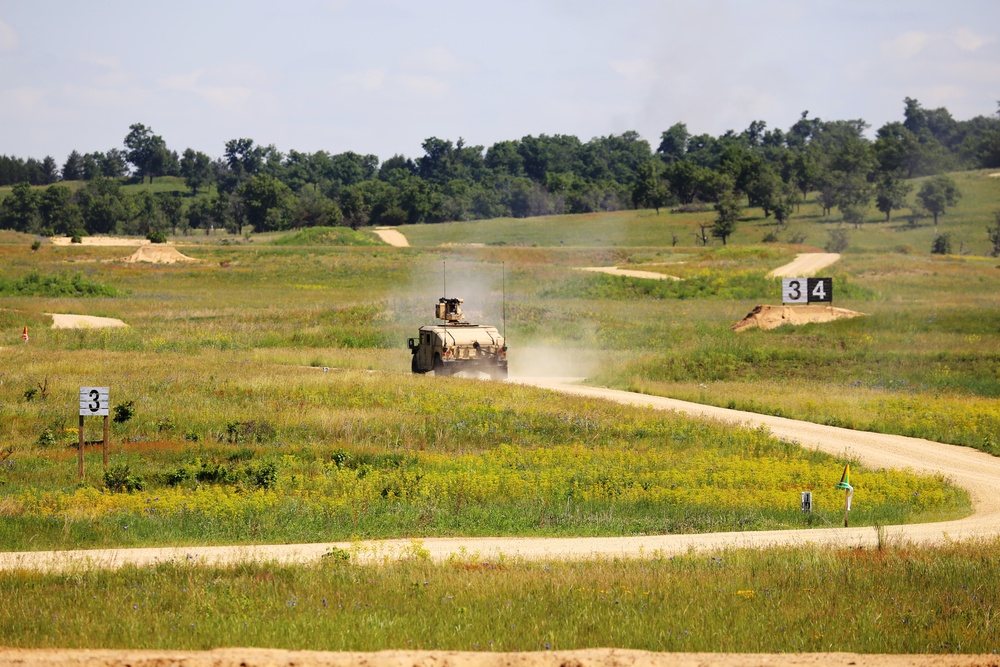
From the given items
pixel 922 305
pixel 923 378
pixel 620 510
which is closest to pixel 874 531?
pixel 620 510

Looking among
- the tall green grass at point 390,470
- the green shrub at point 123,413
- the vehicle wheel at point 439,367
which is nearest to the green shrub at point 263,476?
the tall green grass at point 390,470

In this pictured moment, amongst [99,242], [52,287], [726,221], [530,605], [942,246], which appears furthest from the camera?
[726,221]

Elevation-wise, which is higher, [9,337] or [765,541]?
[9,337]

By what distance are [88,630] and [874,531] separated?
14.3 metres

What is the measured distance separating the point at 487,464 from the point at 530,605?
12330 millimetres

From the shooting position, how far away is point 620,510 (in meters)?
22.5

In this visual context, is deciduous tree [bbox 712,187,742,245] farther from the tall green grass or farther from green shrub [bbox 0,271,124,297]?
the tall green grass

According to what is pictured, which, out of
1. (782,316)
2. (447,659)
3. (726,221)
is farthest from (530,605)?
(726,221)

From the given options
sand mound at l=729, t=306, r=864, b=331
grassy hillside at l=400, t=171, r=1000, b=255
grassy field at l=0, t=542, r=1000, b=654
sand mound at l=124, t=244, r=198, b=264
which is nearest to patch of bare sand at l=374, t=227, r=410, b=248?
grassy hillside at l=400, t=171, r=1000, b=255

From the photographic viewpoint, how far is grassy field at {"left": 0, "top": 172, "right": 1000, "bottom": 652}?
13914 millimetres

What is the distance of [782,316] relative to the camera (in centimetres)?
5978

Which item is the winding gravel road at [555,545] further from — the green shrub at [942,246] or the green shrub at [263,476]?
the green shrub at [942,246]

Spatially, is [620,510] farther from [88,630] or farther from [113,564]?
[88,630]

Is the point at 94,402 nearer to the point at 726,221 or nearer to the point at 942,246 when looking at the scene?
the point at 942,246
